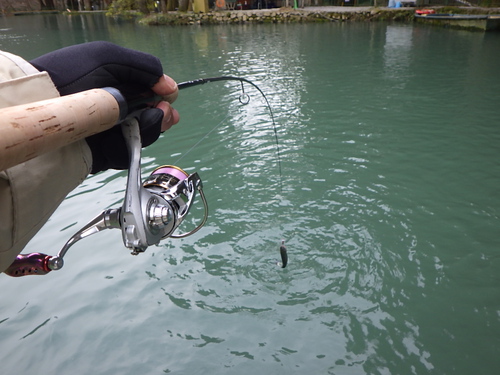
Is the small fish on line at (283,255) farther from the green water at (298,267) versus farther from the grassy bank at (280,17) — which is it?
the grassy bank at (280,17)

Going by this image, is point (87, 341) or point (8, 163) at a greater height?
point (8, 163)

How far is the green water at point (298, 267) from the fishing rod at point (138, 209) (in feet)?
4.15

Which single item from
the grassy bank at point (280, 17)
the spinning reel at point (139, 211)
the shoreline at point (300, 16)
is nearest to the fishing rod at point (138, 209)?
the spinning reel at point (139, 211)

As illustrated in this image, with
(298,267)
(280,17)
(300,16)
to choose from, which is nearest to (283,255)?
(298,267)

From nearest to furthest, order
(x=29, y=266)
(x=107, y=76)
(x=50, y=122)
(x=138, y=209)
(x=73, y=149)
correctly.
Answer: (x=50, y=122) < (x=73, y=149) < (x=107, y=76) < (x=138, y=209) < (x=29, y=266)

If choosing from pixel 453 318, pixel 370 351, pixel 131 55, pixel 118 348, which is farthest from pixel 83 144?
pixel 453 318

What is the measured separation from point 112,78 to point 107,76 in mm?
37

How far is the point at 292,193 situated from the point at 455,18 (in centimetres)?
1946

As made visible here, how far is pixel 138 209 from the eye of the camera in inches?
69.4

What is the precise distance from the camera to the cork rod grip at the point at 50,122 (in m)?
0.94

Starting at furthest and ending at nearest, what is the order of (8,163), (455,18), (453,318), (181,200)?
(455,18) < (453,318) < (181,200) < (8,163)

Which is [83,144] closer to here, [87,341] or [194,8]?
[87,341]

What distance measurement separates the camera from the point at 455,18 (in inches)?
810

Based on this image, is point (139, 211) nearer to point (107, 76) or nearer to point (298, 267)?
point (107, 76)
